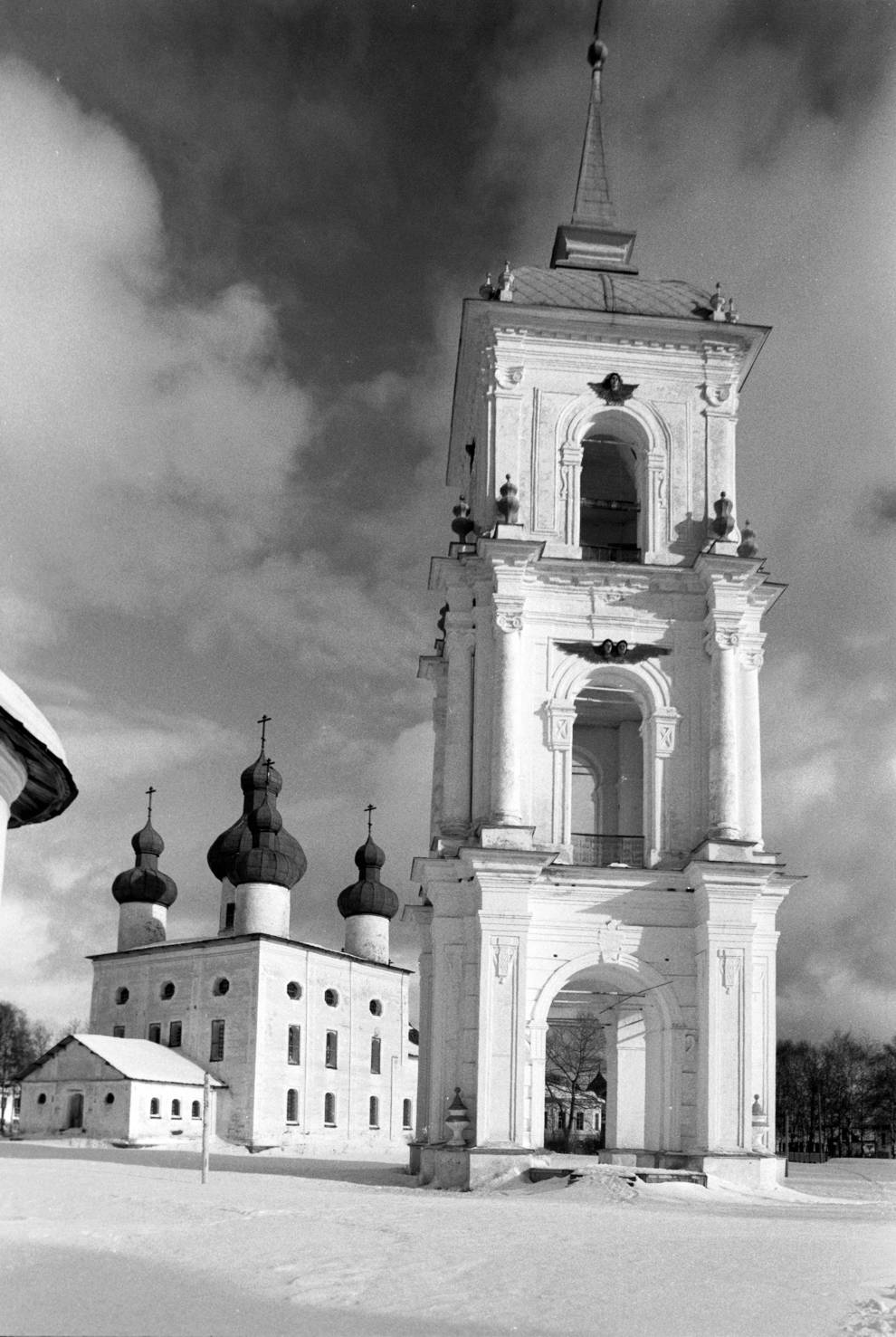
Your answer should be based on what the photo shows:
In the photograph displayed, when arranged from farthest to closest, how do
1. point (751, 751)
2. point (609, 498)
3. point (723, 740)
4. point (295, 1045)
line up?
1. point (295, 1045)
2. point (609, 498)
3. point (751, 751)
4. point (723, 740)

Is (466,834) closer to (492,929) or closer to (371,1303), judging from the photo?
(492,929)

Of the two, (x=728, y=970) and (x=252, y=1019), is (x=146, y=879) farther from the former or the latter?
(x=728, y=970)

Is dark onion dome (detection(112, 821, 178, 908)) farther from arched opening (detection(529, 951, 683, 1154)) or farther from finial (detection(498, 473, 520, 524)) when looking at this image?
finial (detection(498, 473, 520, 524))

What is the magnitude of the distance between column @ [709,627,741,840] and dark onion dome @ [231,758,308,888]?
34.2 m

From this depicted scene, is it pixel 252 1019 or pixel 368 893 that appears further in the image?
pixel 368 893

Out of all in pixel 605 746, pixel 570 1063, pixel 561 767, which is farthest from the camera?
pixel 570 1063

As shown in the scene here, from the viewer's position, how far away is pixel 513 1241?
14.5 meters

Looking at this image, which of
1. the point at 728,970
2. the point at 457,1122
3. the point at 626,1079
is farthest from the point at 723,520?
the point at 457,1122

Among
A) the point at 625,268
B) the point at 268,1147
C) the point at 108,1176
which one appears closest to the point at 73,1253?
the point at 108,1176

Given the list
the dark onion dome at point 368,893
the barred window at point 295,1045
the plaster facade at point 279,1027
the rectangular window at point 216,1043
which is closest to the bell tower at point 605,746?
the plaster facade at point 279,1027

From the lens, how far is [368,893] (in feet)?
210

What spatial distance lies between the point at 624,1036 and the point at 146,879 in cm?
3726

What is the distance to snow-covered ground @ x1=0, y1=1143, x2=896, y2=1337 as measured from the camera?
930cm

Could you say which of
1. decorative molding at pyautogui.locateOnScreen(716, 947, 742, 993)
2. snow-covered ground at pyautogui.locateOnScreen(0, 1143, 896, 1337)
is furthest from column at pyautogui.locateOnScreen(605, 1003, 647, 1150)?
snow-covered ground at pyautogui.locateOnScreen(0, 1143, 896, 1337)
